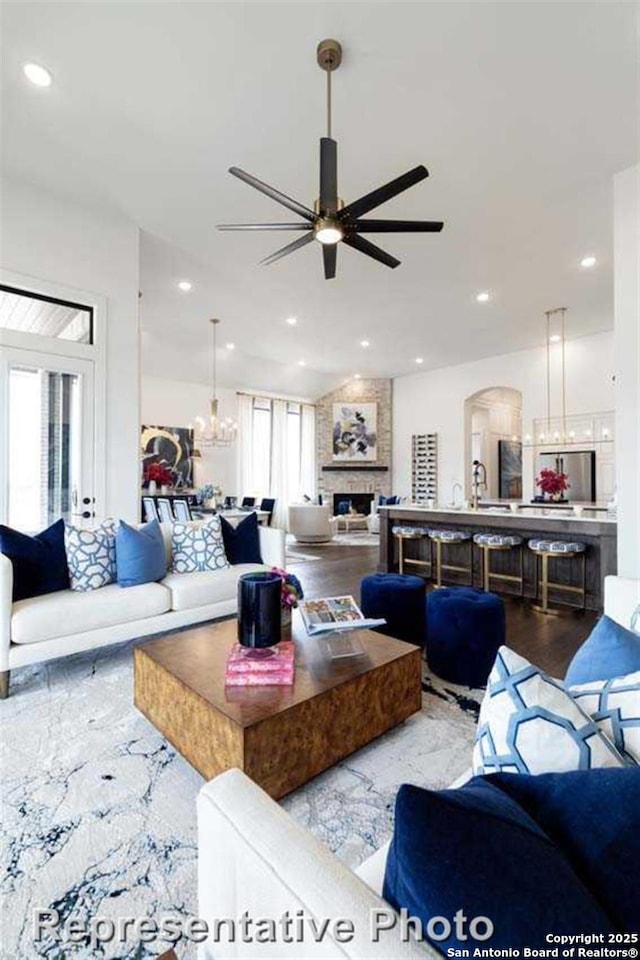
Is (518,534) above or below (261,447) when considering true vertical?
below

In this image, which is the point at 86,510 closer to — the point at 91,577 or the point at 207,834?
the point at 91,577

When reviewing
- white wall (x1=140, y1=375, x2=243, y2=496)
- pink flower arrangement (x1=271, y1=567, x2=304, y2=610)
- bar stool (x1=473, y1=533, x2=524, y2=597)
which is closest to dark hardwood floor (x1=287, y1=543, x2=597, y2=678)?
bar stool (x1=473, y1=533, x2=524, y2=597)

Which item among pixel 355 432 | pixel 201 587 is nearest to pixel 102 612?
pixel 201 587

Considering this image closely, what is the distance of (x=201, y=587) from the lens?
3242 mm

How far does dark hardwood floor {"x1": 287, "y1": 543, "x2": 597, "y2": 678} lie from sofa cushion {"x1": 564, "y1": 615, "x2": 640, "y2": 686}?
183cm

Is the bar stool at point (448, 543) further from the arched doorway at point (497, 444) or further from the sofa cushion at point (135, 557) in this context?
the arched doorway at point (497, 444)

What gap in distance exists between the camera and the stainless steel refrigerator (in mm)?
7625

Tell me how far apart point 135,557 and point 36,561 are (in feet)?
1.95

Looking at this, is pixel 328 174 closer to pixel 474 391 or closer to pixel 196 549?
pixel 196 549

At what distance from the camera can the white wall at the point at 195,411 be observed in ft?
27.9

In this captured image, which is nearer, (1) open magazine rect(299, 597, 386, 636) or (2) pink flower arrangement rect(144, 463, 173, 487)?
(1) open magazine rect(299, 597, 386, 636)

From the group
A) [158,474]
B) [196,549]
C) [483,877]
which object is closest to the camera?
[483,877]

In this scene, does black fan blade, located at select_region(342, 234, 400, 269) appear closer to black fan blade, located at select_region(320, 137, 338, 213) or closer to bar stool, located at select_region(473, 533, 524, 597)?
black fan blade, located at select_region(320, 137, 338, 213)

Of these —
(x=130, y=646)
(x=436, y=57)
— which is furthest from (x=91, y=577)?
(x=436, y=57)
